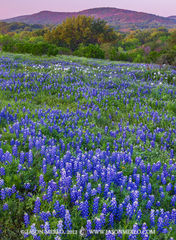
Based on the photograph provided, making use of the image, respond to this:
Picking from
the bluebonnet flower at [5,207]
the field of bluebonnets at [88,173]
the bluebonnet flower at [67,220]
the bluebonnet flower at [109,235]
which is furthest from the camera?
the bluebonnet flower at [5,207]

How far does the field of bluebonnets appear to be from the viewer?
2.65 meters

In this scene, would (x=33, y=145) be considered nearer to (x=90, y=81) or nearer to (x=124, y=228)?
(x=124, y=228)

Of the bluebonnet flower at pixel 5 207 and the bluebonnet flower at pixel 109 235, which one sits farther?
the bluebonnet flower at pixel 5 207

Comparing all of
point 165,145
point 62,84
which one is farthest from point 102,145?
point 62,84

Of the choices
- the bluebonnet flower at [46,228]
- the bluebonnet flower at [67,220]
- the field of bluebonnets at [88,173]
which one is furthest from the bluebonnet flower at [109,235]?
the bluebonnet flower at [46,228]

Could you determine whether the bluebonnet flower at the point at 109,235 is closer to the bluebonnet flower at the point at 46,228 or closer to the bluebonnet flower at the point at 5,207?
the bluebonnet flower at the point at 46,228

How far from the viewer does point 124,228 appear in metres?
2.62

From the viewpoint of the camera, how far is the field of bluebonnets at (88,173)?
2652 millimetres

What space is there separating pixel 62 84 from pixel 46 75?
1.29 metres

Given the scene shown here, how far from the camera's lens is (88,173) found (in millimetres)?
3557

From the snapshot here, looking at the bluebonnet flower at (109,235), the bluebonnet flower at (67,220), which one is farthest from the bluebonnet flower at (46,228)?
the bluebonnet flower at (109,235)

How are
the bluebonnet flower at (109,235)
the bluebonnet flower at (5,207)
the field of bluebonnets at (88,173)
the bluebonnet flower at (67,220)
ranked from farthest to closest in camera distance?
the bluebonnet flower at (5,207)
the field of bluebonnets at (88,173)
the bluebonnet flower at (67,220)
the bluebonnet flower at (109,235)

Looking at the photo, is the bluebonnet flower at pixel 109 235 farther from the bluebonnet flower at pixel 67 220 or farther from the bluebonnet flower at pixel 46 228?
the bluebonnet flower at pixel 46 228

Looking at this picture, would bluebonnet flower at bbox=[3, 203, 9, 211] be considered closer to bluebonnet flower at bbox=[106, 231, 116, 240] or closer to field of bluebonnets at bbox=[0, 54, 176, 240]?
field of bluebonnets at bbox=[0, 54, 176, 240]
